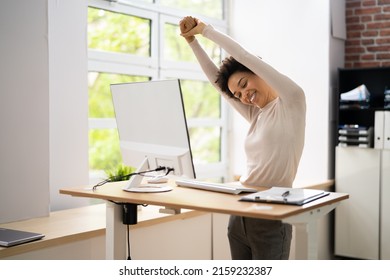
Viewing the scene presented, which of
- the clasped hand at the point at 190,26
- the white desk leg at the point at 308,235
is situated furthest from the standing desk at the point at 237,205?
the clasped hand at the point at 190,26

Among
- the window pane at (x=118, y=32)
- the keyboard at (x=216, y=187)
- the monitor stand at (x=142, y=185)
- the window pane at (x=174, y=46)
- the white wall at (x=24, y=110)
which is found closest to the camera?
the keyboard at (x=216, y=187)

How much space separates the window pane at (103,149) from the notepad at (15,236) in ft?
3.93

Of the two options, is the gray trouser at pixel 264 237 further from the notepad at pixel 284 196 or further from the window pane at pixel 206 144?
the window pane at pixel 206 144

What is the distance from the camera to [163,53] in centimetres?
448

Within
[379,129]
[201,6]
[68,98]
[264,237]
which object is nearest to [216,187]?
[264,237]

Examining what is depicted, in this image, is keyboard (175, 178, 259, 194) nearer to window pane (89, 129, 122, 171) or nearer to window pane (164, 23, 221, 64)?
window pane (89, 129, 122, 171)

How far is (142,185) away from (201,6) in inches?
112

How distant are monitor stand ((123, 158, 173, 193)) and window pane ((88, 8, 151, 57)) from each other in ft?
5.60

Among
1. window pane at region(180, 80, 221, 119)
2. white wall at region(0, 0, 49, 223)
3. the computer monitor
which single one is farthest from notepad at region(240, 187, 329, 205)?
window pane at region(180, 80, 221, 119)

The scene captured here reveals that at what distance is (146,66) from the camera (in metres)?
4.33

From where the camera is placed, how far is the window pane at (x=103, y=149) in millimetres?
3986

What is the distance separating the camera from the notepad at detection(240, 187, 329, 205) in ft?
6.55

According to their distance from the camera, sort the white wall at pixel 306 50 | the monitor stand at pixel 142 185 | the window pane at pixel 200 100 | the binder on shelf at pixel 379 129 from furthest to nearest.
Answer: the window pane at pixel 200 100 < the white wall at pixel 306 50 < the binder on shelf at pixel 379 129 < the monitor stand at pixel 142 185

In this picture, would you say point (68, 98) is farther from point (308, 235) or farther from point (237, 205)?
point (308, 235)
